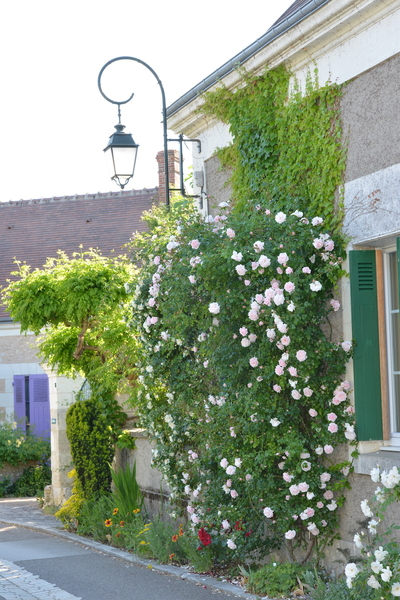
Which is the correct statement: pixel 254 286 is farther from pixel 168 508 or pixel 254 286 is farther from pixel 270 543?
pixel 168 508

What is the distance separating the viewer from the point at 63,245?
21.3 meters

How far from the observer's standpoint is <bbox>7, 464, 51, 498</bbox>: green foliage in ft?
52.6

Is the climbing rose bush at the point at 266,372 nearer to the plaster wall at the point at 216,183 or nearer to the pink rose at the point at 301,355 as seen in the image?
the pink rose at the point at 301,355

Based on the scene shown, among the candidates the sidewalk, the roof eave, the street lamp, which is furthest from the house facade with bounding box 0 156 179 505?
the roof eave

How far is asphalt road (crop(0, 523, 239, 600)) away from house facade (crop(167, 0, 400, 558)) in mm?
1623

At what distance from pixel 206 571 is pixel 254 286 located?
2.65 m

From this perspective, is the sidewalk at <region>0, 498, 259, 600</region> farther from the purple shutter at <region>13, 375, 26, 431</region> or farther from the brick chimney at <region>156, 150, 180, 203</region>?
the brick chimney at <region>156, 150, 180, 203</region>

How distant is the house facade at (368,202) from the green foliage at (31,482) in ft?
35.4

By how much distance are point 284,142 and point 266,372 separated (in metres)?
2.07

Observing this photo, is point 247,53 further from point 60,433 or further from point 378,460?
point 60,433

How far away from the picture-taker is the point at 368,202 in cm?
600

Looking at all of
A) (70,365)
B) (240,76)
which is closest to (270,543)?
(240,76)

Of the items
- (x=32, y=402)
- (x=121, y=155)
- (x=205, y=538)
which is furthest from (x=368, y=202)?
(x=32, y=402)

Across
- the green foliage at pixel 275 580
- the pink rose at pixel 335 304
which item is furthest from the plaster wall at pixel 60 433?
the pink rose at pixel 335 304
